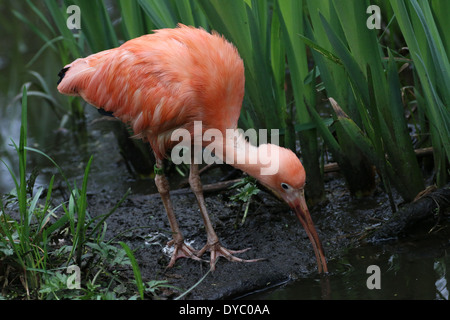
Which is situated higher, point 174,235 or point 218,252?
point 174,235

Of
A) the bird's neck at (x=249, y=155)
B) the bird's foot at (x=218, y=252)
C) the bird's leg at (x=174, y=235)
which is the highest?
the bird's neck at (x=249, y=155)

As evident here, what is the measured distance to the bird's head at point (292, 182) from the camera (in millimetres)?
3625

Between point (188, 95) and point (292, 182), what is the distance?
89 centimetres

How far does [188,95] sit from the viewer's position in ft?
12.9

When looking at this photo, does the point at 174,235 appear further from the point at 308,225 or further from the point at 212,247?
the point at 308,225

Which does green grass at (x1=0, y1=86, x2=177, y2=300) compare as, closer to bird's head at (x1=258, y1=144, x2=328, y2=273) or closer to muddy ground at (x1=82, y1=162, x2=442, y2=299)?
muddy ground at (x1=82, y1=162, x2=442, y2=299)

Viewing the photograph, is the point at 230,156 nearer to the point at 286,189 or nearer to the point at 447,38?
the point at 286,189

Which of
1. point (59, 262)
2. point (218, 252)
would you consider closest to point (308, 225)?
point (218, 252)

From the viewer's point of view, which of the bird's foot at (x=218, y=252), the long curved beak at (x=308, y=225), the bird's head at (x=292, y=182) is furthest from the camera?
the bird's foot at (x=218, y=252)

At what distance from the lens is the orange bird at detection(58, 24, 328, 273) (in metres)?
3.87

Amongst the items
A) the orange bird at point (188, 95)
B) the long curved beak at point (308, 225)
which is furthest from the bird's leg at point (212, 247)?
the long curved beak at point (308, 225)

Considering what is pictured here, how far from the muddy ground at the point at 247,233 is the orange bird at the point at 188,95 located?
0.48 ft

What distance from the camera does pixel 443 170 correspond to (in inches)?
161

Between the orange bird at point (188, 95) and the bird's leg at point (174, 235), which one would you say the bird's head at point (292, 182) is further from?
the bird's leg at point (174, 235)
